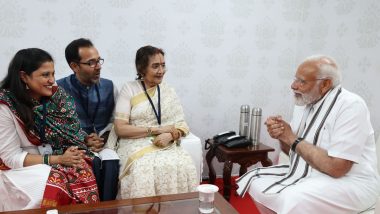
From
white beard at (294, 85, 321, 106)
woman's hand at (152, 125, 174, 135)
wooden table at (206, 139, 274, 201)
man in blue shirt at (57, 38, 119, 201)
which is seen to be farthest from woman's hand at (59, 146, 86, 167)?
white beard at (294, 85, 321, 106)

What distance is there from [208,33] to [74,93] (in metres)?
1.36

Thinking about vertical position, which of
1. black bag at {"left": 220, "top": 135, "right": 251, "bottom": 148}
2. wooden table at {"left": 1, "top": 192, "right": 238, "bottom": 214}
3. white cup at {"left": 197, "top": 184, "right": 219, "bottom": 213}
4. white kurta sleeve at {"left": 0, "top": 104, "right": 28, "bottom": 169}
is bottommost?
black bag at {"left": 220, "top": 135, "right": 251, "bottom": 148}

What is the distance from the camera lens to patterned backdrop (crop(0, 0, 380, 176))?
271 cm

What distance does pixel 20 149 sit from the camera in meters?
1.90

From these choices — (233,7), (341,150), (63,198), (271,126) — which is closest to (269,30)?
(233,7)

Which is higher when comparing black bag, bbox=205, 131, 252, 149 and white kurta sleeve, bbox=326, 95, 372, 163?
white kurta sleeve, bbox=326, 95, 372, 163

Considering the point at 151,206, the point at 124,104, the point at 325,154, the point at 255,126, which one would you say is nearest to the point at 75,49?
the point at 124,104

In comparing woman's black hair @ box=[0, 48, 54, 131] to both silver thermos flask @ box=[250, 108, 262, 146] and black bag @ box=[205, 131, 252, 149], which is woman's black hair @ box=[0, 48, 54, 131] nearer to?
black bag @ box=[205, 131, 252, 149]

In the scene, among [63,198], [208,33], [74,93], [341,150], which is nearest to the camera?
[341,150]

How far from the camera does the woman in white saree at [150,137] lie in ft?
7.10

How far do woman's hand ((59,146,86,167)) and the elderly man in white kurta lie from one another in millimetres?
1053

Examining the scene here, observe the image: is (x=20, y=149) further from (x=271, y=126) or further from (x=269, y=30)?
(x=269, y=30)

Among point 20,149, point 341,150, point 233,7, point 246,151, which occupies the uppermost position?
point 233,7

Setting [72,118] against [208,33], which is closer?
[72,118]
